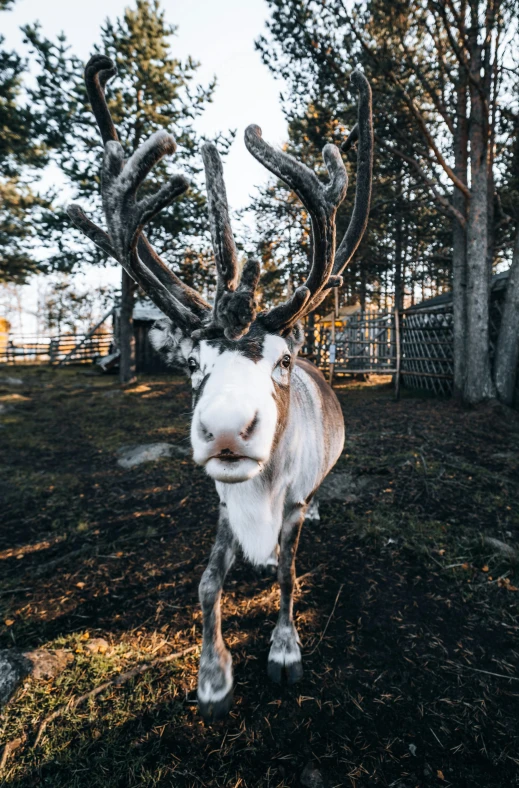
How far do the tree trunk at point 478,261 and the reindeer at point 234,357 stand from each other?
295 inches

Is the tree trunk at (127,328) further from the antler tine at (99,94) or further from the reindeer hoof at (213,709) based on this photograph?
the reindeer hoof at (213,709)

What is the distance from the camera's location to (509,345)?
29.6ft

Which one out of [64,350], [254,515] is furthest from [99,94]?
[64,350]

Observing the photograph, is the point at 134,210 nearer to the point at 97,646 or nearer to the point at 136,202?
the point at 136,202

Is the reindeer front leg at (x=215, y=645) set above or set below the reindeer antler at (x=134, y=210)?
below

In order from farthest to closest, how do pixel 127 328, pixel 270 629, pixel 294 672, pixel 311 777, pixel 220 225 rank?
pixel 127 328, pixel 270 629, pixel 294 672, pixel 220 225, pixel 311 777

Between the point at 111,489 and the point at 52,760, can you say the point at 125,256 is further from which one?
the point at 111,489

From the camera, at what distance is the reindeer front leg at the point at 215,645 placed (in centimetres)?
213

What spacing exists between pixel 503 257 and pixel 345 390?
8.21 meters

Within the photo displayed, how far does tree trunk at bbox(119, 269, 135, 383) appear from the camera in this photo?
14211 millimetres

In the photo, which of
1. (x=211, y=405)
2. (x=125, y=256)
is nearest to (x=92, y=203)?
(x=125, y=256)

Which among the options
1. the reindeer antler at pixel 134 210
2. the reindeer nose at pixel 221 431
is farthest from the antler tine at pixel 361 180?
the reindeer nose at pixel 221 431

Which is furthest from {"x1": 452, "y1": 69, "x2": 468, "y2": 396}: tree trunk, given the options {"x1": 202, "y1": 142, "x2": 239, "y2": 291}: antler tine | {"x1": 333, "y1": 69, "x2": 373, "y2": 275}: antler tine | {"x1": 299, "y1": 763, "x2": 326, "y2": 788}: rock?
{"x1": 299, "y1": 763, "x2": 326, "y2": 788}: rock

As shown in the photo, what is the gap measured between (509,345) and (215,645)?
9630mm
